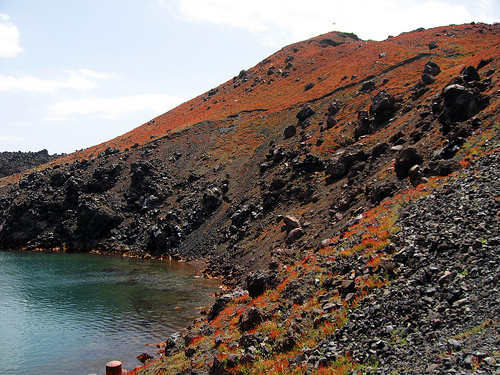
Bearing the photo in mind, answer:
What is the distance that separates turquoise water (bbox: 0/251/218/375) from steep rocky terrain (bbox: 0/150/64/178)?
14305 centimetres

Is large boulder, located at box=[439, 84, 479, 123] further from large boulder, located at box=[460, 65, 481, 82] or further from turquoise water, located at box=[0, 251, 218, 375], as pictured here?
turquoise water, located at box=[0, 251, 218, 375]

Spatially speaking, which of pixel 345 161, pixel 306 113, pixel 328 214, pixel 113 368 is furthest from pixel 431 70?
pixel 113 368

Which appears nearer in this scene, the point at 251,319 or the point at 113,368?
the point at 251,319

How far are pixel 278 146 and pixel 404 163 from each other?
46505 mm

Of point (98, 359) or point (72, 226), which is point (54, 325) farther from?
point (72, 226)

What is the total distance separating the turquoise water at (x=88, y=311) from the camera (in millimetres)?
26875

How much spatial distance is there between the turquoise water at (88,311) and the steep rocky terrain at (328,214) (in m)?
4.89

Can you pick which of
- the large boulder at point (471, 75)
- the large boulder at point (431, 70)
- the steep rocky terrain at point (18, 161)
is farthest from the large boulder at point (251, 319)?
the steep rocky terrain at point (18, 161)

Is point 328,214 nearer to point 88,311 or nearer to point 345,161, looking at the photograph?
point 345,161

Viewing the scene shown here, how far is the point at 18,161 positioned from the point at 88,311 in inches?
7542

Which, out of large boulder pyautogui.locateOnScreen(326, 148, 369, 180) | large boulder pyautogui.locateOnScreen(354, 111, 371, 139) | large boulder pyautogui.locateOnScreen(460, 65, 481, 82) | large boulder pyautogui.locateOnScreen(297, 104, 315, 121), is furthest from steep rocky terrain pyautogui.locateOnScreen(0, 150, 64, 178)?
large boulder pyautogui.locateOnScreen(460, 65, 481, 82)

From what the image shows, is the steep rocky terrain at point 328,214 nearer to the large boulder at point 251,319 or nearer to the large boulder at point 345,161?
the large boulder at point 251,319

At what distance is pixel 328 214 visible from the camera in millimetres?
41031

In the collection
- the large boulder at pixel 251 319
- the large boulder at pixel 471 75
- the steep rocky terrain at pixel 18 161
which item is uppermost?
the steep rocky terrain at pixel 18 161
